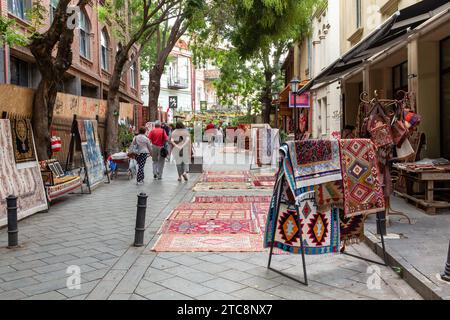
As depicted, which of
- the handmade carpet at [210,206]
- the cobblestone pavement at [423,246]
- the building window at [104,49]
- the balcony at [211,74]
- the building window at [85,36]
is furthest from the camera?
the balcony at [211,74]

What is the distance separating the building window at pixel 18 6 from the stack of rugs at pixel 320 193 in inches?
425

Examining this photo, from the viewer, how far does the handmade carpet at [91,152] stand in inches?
471

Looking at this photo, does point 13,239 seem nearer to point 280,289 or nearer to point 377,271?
point 280,289

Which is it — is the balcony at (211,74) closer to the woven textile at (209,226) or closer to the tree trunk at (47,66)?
the tree trunk at (47,66)

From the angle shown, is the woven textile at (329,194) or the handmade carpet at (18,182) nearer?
the woven textile at (329,194)

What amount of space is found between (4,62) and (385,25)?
974 cm

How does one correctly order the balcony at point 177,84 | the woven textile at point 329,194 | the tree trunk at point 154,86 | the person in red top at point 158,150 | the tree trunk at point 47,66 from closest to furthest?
the woven textile at point 329,194
the tree trunk at point 47,66
the person in red top at point 158,150
the tree trunk at point 154,86
the balcony at point 177,84

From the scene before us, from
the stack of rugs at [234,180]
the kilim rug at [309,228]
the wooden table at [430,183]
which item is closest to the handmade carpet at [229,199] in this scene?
the stack of rugs at [234,180]

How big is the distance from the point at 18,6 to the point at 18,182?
7470mm

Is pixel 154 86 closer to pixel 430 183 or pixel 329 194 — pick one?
pixel 430 183

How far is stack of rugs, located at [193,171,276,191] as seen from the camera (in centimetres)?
1275

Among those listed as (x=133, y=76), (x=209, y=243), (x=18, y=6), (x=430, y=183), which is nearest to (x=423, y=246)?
(x=430, y=183)

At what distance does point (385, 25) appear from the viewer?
22.1 ft
